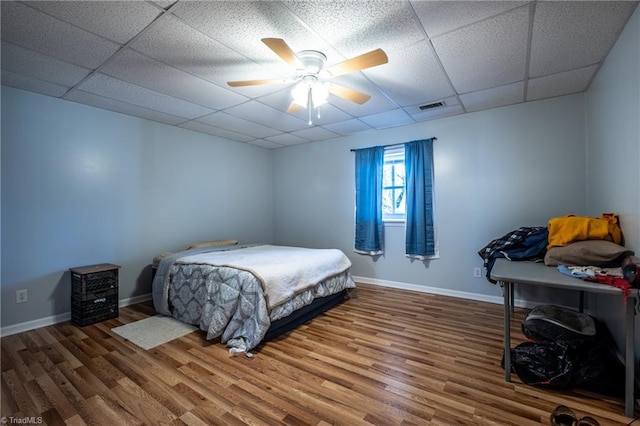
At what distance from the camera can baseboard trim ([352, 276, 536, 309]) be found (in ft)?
10.9

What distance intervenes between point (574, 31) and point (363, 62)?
1.50 meters

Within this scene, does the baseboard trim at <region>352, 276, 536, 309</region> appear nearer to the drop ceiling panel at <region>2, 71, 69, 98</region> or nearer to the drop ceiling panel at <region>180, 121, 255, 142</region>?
the drop ceiling panel at <region>180, 121, 255, 142</region>

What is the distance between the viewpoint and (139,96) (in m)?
2.96

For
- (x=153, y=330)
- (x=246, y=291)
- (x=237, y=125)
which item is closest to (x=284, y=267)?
(x=246, y=291)

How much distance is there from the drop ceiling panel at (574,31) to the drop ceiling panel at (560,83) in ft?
0.54

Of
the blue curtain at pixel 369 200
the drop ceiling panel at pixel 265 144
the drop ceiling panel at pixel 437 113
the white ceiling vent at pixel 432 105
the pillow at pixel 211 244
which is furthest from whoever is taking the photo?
the drop ceiling panel at pixel 265 144

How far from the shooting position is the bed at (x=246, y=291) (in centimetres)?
243

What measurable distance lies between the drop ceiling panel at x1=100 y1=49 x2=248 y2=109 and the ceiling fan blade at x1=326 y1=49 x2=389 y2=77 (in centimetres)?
Answer: 141

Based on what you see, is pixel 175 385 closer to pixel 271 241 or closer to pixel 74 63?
pixel 74 63

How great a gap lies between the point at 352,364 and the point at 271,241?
12.2 feet

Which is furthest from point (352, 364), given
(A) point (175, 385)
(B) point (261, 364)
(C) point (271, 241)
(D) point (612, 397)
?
(C) point (271, 241)

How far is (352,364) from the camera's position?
2.14 metres

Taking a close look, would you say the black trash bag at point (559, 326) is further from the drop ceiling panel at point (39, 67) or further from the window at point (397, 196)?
the drop ceiling panel at point (39, 67)

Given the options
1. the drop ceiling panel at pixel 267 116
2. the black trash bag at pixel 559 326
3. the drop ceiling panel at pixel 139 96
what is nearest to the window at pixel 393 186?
the drop ceiling panel at pixel 267 116
